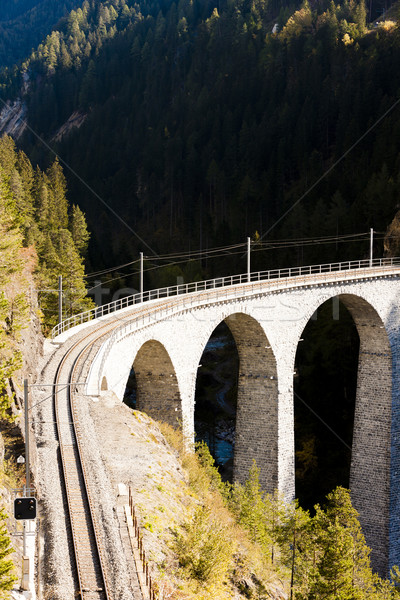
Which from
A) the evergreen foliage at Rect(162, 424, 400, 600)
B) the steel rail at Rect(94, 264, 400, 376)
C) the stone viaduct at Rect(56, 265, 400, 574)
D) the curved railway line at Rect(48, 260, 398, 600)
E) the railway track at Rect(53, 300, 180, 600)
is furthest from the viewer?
the stone viaduct at Rect(56, 265, 400, 574)

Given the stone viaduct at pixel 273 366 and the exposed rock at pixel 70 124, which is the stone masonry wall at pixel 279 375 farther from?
the exposed rock at pixel 70 124

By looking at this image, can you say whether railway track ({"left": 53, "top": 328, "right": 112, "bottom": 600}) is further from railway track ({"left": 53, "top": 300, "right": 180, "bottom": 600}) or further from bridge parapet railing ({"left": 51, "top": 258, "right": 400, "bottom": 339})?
bridge parapet railing ({"left": 51, "top": 258, "right": 400, "bottom": 339})

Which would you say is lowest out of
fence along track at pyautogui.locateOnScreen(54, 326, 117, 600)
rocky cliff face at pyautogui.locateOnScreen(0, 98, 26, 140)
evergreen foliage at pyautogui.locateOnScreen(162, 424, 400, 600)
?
evergreen foliage at pyautogui.locateOnScreen(162, 424, 400, 600)

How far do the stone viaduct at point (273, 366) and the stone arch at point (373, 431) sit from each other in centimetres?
7

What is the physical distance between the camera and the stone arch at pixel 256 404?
35625 mm

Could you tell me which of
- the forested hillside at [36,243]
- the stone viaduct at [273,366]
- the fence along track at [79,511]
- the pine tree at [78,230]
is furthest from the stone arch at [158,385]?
the pine tree at [78,230]

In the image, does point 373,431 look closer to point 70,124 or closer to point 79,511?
point 79,511

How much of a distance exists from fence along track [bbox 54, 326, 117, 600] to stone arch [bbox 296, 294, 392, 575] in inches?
942

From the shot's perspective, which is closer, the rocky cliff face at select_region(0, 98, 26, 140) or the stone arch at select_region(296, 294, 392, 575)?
the stone arch at select_region(296, 294, 392, 575)

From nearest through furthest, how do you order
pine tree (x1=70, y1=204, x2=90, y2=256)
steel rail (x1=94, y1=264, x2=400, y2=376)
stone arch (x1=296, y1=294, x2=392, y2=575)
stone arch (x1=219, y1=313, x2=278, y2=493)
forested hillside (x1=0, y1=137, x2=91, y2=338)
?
forested hillside (x1=0, y1=137, x2=91, y2=338) < steel rail (x1=94, y1=264, x2=400, y2=376) < stone arch (x1=219, y1=313, x2=278, y2=493) < stone arch (x1=296, y1=294, x2=392, y2=575) < pine tree (x1=70, y1=204, x2=90, y2=256)

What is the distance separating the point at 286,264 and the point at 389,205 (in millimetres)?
14327

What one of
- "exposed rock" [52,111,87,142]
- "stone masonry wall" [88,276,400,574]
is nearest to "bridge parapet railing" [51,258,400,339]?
"stone masonry wall" [88,276,400,574]

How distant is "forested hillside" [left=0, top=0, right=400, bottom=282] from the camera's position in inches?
3506

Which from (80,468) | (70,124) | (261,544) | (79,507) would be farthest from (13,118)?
(79,507)
